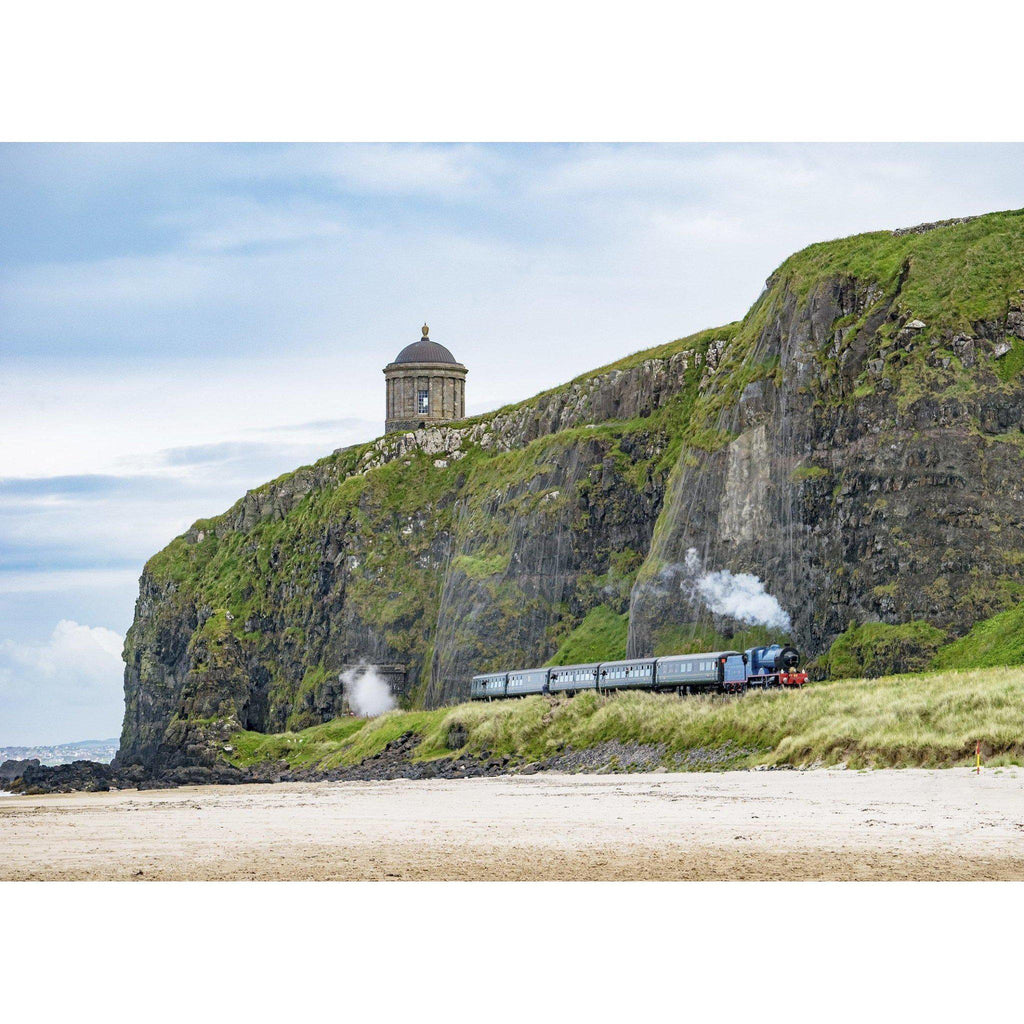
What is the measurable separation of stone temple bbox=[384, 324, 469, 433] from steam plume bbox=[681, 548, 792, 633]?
6796 centimetres

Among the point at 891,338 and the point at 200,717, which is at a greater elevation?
the point at 891,338

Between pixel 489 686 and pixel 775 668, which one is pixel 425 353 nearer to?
pixel 489 686

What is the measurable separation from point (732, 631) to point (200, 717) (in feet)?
191

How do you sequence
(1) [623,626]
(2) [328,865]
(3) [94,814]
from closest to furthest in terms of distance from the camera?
(2) [328,865] < (3) [94,814] < (1) [623,626]

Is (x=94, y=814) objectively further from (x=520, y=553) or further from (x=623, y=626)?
(x=520, y=553)

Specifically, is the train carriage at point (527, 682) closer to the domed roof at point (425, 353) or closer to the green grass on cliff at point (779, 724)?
the green grass on cliff at point (779, 724)

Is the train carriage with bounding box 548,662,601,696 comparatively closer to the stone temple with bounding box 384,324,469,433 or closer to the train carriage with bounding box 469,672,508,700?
the train carriage with bounding box 469,672,508,700

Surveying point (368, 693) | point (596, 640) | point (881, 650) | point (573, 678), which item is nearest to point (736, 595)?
point (573, 678)

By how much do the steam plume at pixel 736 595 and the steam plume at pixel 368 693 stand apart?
38.4 meters

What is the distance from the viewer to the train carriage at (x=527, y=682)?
7469 cm

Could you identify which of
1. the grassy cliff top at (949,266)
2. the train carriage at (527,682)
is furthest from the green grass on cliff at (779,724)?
the grassy cliff top at (949,266)

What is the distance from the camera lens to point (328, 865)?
23625 mm

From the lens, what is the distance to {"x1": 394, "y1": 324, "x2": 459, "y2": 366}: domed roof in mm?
142875
